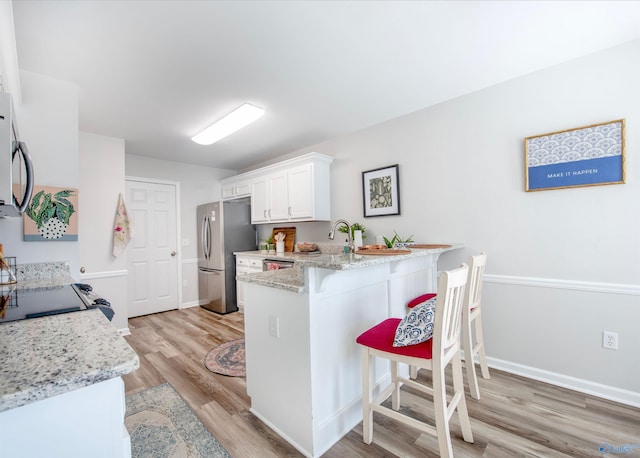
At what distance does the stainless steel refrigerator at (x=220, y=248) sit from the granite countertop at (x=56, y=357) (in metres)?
3.50

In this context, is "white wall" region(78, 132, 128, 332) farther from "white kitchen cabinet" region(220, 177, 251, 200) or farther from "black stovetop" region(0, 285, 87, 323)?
"black stovetop" region(0, 285, 87, 323)

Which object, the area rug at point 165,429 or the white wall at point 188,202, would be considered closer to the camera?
the area rug at point 165,429

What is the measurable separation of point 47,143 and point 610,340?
4447 millimetres

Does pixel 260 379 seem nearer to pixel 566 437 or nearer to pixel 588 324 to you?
pixel 566 437

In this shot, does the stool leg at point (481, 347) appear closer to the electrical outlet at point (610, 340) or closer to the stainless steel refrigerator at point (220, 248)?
the electrical outlet at point (610, 340)

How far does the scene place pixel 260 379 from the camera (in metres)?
1.85

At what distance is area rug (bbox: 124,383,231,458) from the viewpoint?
1.62 metres

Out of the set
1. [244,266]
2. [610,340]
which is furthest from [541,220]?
[244,266]

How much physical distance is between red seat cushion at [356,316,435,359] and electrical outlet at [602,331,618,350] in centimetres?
160

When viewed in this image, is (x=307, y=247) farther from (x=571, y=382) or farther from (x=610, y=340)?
(x=610, y=340)

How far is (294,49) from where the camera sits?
75.5 inches

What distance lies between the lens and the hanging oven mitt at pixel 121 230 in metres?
3.41

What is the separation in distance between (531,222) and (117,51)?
3.33 meters

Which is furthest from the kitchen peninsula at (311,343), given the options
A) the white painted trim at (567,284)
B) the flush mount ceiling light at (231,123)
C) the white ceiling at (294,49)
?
the flush mount ceiling light at (231,123)
